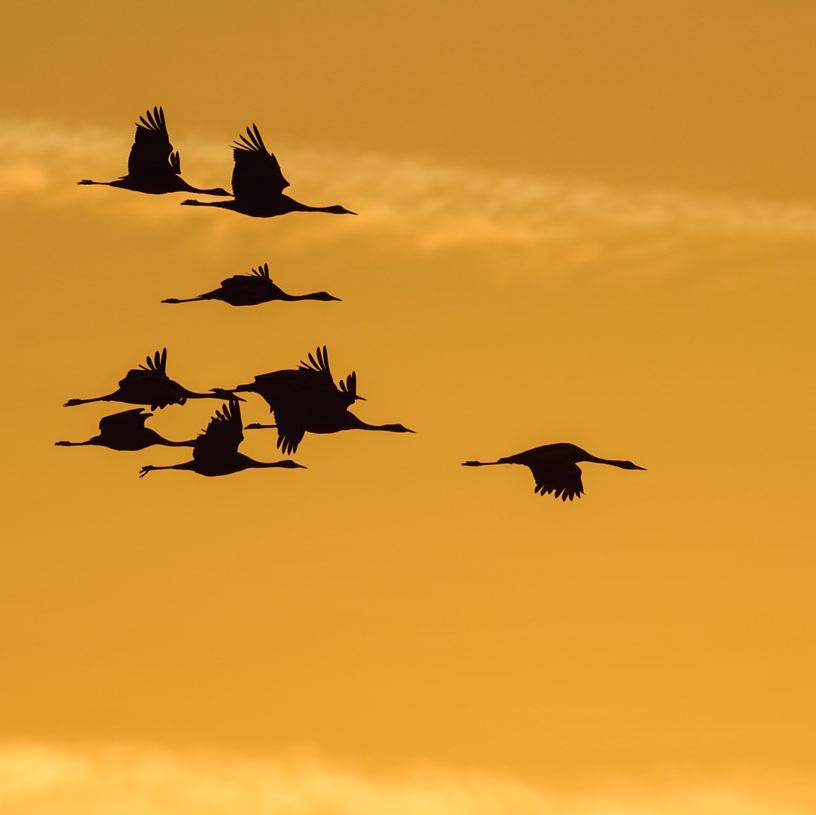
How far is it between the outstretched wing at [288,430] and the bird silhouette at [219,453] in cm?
457

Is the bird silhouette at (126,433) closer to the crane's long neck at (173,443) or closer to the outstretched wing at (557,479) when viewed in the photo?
the crane's long neck at (173,443)

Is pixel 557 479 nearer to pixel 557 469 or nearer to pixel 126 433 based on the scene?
pixel 557 469

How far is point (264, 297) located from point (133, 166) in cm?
490

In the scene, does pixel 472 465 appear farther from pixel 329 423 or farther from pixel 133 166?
pixel 133 166

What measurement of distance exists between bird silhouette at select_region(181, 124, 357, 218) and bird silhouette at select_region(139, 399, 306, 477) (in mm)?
6760

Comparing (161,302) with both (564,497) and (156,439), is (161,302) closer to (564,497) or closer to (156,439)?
(156,439)

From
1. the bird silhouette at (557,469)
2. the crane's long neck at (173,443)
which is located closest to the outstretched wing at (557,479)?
the bird silhouette at (557,469)

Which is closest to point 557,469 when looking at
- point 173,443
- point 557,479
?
point 557,479

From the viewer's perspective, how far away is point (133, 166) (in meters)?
114

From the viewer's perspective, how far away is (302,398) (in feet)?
371

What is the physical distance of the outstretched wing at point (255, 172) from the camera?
113000 millimetres

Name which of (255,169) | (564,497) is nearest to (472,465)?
(564,497)

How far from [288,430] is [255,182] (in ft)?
21.5

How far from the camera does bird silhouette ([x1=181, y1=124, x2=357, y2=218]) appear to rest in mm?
113000
